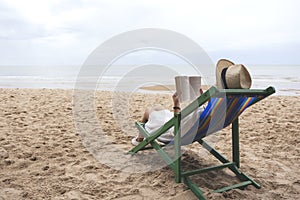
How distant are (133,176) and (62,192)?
59cm

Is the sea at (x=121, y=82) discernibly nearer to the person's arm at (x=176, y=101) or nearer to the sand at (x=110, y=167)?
the sand at (x=110, y=167)

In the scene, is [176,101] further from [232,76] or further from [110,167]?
[110,167]

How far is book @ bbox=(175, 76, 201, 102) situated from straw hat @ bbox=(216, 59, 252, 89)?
0.29 metres

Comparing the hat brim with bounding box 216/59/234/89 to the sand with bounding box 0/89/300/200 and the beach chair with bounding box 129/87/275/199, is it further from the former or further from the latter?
the sand with bounding box 0/89/300/200

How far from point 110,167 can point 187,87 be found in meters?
1.06

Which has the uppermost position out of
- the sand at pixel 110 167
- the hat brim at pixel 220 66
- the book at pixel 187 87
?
the hat brim at pixel 220 66

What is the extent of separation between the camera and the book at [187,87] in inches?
76.8

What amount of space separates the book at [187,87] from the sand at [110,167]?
0.69 meters

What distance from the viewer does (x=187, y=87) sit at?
199 cm

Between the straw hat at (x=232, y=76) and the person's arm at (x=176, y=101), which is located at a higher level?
the straw hat at (x=232, y=76)

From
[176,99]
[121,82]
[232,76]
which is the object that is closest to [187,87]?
[176,99]

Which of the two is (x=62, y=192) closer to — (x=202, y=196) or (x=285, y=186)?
(x=202, y=196)

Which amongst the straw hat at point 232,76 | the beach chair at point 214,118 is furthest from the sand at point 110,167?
the straw hat at point 232,76

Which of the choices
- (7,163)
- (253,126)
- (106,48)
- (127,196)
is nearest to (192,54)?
(106,48)
